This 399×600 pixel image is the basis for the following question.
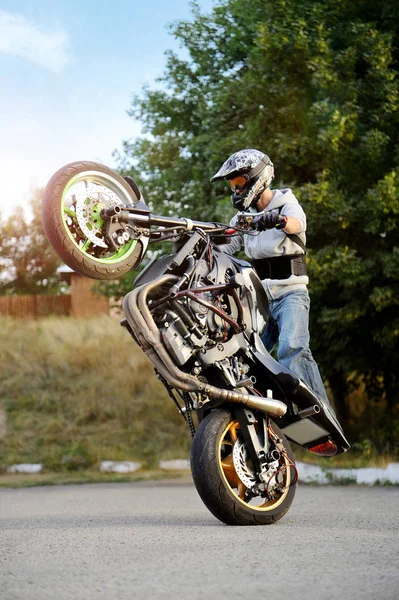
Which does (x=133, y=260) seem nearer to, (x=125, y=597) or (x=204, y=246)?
(x=204, y=246)

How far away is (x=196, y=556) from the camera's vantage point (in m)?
4.64

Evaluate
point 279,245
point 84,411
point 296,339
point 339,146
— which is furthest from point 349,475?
point 84,411

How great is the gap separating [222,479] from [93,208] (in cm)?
210

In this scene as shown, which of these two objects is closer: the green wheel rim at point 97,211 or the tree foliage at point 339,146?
the green wheel rim at point 97,211

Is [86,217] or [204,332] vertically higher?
[86,217]

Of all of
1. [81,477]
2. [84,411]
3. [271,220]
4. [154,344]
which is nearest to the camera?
[154,344]

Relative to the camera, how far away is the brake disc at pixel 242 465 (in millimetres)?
6348

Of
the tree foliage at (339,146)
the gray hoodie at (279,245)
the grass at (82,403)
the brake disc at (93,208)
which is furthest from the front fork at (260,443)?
the grass at (82,403)

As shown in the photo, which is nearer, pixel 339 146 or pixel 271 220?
pixel 271 220

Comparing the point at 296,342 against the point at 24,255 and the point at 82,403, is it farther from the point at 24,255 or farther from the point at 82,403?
the point at 24,255

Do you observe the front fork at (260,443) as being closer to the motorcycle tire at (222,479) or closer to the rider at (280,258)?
the motorcycle tire at (222,479)

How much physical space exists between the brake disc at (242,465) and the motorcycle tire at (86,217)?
1.52 metres

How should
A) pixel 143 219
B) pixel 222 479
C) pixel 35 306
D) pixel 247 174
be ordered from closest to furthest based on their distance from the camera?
1. pixel 222 479
2. pixel 143 219
3. pixel 247 174
4. pixel 35 306

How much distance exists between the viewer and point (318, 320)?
14.1m
